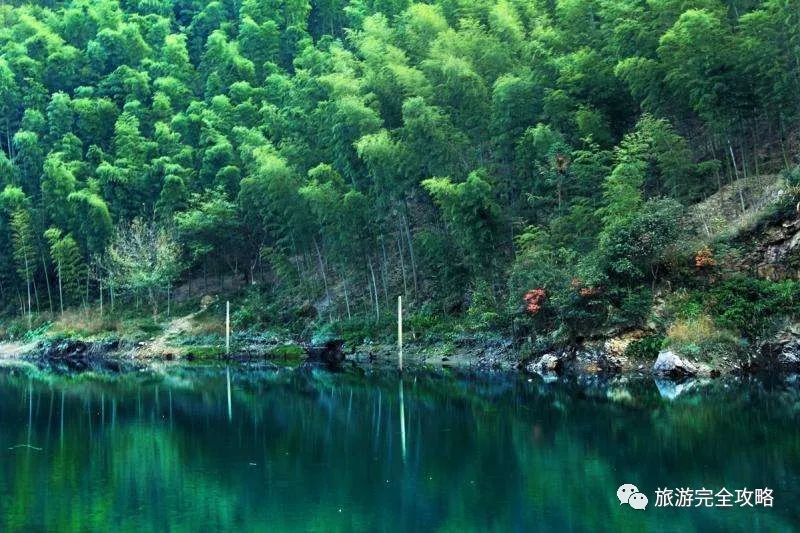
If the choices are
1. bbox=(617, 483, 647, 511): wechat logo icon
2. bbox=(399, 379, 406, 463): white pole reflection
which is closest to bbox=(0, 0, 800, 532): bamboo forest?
bbox=(617, 483, 647, 511): wechat logo icon

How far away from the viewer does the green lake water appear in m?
8.33

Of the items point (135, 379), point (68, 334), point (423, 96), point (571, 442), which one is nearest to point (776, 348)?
point (571, 442)

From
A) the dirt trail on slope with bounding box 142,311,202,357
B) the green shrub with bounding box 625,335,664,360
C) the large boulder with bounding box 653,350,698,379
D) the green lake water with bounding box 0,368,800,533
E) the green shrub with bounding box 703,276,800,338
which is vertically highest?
the dirt trail on slope with bounding box 142,311,202,357

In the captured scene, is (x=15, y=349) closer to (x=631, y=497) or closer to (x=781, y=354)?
(x=781, y=354)

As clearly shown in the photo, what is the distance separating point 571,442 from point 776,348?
8.06 m

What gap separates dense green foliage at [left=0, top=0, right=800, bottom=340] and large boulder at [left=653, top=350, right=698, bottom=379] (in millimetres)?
1384

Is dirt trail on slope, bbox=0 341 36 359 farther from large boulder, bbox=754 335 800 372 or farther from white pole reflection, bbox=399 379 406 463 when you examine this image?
large boulder, bbox=754 335 800 372

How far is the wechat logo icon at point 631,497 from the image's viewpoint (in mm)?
8547

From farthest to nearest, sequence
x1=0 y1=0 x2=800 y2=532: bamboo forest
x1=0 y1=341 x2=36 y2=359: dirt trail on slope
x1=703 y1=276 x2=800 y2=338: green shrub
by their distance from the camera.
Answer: x1=0 y1=341 x2=36 y2=359: dirt trail on slope → x1=703 y1=276 x2=800 y2=338: green shrub → x1=0 y1=0 x2=800 y2=532: bamboo forest

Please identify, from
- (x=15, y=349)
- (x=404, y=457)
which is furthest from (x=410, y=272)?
(x=404, y=457)

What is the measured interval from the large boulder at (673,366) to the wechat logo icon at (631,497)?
9660 mm

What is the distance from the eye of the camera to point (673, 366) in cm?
1833

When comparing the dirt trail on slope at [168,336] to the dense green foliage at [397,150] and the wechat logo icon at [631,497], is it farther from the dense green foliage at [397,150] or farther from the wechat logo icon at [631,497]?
the wechat logo icon at [631,497]

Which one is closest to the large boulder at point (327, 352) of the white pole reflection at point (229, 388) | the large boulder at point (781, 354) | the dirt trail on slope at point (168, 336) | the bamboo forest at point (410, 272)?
the bamboo forest at point (410, 272)
